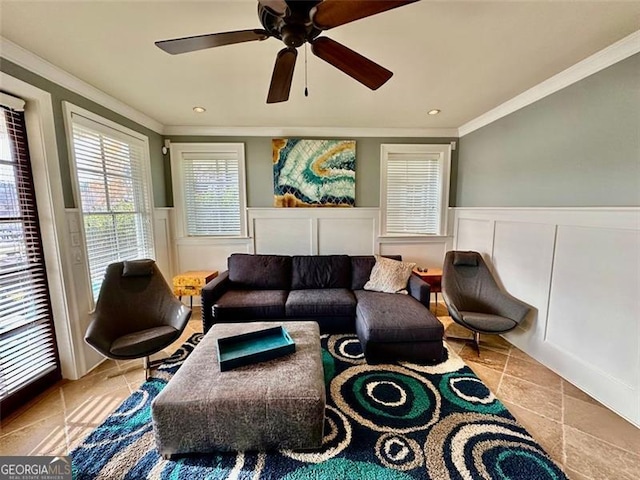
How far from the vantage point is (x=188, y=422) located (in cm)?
138

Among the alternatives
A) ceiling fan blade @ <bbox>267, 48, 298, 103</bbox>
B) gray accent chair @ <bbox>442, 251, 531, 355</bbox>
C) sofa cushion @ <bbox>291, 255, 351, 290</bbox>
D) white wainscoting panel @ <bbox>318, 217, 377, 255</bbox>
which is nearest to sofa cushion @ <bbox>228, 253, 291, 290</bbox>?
sofa cushion @ <bbox>291, 255, 351, 290</bbox>

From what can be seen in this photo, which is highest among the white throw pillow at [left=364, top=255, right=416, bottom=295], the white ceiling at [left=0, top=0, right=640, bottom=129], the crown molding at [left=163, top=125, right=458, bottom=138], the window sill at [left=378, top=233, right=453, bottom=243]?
the white ceiling at [left=0, top=0, right=640, bottom=129]

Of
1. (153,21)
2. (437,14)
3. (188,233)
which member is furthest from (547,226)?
(188,233)

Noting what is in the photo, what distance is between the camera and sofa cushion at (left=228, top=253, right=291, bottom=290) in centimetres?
318

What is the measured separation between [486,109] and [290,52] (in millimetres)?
2554

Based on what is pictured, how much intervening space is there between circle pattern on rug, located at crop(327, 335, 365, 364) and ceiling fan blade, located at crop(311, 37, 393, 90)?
219cm

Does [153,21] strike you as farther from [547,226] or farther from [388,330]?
[547,226]

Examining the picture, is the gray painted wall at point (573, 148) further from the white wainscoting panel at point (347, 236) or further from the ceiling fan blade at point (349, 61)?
the ceiling fan blade at point (349, 61)

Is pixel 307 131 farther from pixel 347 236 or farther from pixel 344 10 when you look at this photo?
pixel 344 10

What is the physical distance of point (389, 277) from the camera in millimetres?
3098

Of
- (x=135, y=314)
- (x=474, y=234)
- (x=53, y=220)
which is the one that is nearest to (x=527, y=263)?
(x=474, y=234)

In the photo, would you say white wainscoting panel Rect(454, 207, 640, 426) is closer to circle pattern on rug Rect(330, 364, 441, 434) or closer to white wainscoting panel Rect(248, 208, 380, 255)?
circle pattern on rug Rect(330, 364, 441, 434)

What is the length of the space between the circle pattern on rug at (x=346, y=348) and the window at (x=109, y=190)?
2284mm

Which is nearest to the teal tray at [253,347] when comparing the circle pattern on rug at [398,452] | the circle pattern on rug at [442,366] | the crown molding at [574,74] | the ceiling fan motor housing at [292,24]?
the circle pattern on rug at [398,452]
